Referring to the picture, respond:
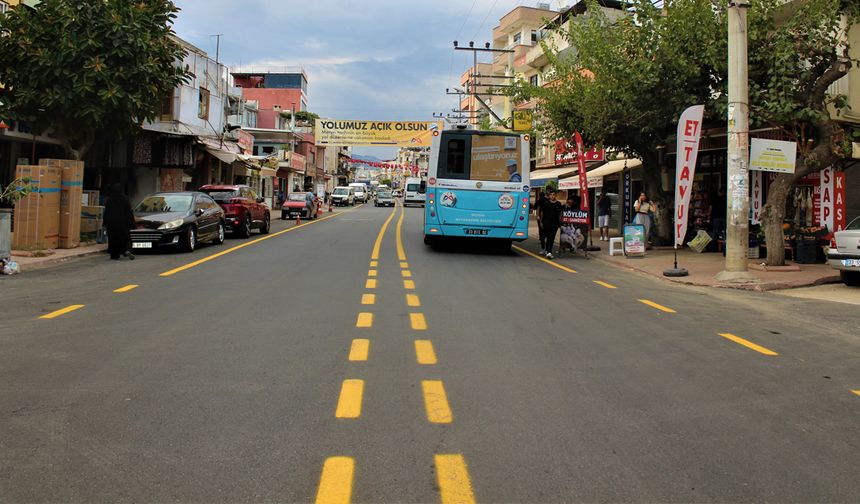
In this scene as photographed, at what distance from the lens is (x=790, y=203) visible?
18156 mm

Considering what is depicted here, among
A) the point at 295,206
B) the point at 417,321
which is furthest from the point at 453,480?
the point at 295,206

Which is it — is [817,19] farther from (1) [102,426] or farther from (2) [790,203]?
(1) [102,426]

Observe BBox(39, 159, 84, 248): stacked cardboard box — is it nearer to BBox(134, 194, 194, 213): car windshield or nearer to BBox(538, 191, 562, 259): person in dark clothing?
BBox(134, 194, 194, 213): car windshield

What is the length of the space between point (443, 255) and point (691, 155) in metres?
6.42

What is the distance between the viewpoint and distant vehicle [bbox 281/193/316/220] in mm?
35625

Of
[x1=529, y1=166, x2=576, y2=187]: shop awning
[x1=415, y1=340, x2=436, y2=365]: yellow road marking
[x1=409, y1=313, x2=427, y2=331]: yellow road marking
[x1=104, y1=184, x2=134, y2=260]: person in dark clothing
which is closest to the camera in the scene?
[x1=415, y1=340, x2=436, y2=365]: yellow road marking

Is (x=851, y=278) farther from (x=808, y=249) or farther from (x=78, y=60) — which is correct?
(x=78, y=60)

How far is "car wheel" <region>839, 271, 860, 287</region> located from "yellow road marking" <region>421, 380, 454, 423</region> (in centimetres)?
1078

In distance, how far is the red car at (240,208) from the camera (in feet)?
72.3

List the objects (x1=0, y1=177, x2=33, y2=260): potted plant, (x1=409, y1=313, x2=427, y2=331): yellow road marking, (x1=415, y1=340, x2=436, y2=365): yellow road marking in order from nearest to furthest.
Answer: (x1=415, y1=340, x2=436, y2=365): yellow road marking, (x1=409, y1=313, x2=427, y2=331): yellow road marking, (x1=0, y1=177, x2=33, y2=260): potted plant

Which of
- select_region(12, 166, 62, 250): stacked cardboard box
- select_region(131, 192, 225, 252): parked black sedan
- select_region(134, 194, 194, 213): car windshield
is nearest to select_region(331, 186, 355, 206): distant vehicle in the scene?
select_region(131, 192, 225, 252): parked black sedan

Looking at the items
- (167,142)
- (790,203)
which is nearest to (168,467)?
(790,203)

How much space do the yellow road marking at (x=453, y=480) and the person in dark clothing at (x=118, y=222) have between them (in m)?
13.4

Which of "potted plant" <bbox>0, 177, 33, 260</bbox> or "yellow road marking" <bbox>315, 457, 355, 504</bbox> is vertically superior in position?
"potted plant" <bbox>0, 177, 33, 260</bbox>
